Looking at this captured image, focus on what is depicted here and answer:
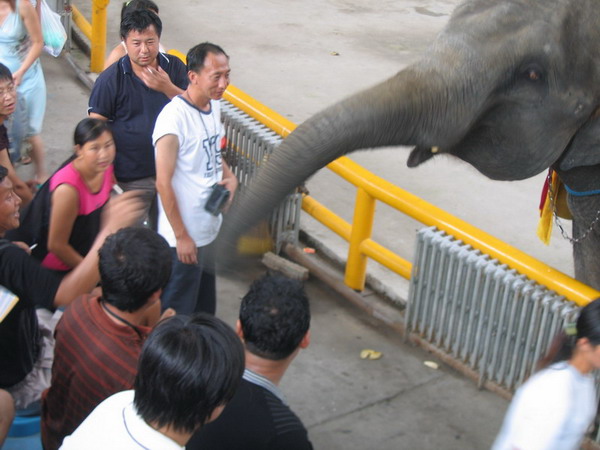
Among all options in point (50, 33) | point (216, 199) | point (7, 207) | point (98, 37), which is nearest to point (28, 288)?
point (7, 207)

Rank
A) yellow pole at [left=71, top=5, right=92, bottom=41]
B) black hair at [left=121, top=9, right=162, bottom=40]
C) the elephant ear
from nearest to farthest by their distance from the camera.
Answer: the elephant ear
black hair at [left=121, top=9, right=162, bottom=40]
yellow pole at [left=71, top=5, right=92, bottom=41]

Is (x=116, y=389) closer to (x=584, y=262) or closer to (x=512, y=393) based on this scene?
(x=584, y=262)

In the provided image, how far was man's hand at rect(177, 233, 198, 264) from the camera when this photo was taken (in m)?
4.79

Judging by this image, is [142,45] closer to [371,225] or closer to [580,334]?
[371,225]

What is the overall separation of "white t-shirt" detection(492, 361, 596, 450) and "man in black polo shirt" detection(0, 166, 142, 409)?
1735mm

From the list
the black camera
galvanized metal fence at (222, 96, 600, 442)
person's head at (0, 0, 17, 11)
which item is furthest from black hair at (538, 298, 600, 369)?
person's head at (0, 0, 17, 11)

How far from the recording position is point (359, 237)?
6016 mm

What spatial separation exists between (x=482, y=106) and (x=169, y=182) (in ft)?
6.79

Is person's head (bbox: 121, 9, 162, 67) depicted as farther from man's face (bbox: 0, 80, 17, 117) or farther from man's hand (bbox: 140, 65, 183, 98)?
man's face (bbox: 0, 80, 17, 117)

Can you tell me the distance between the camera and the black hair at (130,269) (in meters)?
3.30

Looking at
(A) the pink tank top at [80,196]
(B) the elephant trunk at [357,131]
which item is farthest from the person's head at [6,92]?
(B) the elephant trunk at [357,131]

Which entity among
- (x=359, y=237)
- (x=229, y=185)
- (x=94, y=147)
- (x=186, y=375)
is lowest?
(x=359, y=237)

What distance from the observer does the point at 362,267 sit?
614cm

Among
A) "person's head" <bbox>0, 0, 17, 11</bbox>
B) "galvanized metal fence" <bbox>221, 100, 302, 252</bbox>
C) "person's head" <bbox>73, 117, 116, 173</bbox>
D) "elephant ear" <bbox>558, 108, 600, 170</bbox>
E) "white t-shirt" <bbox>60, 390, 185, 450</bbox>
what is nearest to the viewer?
"white t-shirt" <bbox>60, 390, 185, 450</bbox>
